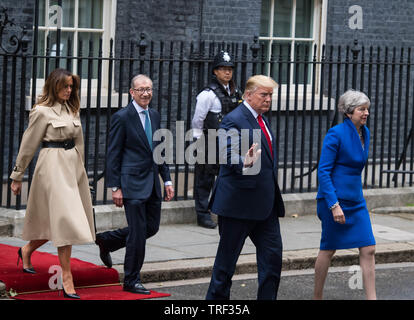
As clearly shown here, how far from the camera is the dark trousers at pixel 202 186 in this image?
11.0 m

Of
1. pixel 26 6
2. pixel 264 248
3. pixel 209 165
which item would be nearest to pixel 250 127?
pixel 264 248

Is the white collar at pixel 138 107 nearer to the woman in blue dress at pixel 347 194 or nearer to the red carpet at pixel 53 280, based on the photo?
the red carpet at pixel 53 280

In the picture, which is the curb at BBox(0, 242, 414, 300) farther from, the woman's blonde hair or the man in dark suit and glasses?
the woman's blonde hair

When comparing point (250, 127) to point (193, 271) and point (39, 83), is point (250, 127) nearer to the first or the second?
point (193, 271)

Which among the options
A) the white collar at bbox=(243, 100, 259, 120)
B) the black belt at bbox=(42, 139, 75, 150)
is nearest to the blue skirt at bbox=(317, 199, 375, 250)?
the white collar at bbox=(243, 100, 259, 120)

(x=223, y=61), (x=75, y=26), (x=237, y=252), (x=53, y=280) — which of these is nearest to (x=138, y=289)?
(x=53, y=280)

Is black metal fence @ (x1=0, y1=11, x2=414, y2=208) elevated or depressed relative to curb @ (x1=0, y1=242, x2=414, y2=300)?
elevated

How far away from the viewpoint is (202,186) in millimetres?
11016

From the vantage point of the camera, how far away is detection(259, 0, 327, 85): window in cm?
1480

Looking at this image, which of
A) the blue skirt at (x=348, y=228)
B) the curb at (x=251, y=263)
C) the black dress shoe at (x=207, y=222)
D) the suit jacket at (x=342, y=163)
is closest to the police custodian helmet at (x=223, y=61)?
the black dress shoe at (x=207, y=222)

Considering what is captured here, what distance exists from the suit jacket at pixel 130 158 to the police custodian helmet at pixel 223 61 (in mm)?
2528

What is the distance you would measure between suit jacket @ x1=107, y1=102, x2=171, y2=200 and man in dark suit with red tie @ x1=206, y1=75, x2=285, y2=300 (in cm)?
93

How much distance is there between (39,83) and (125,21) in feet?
5.11

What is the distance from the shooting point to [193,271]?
904 cm
